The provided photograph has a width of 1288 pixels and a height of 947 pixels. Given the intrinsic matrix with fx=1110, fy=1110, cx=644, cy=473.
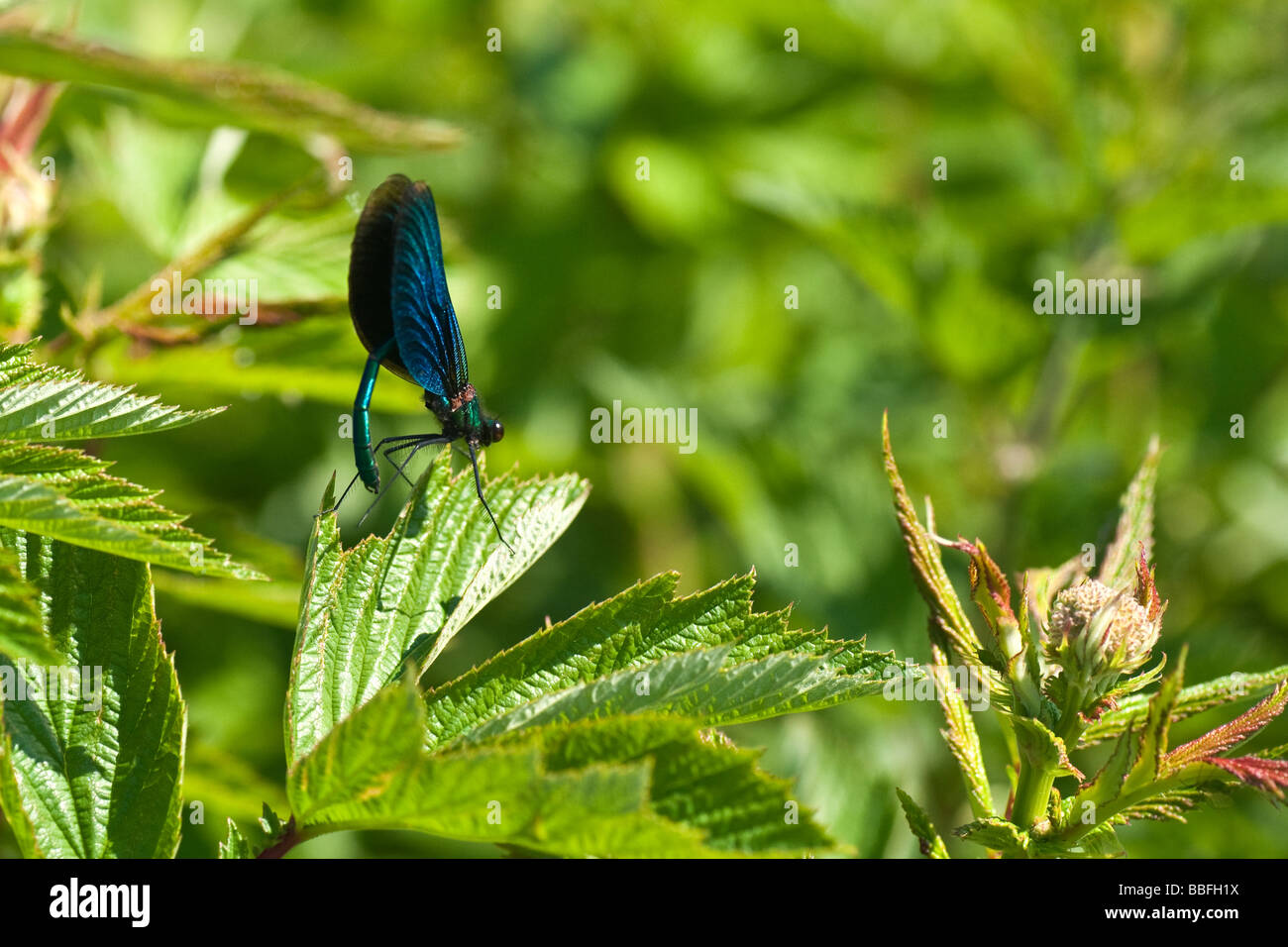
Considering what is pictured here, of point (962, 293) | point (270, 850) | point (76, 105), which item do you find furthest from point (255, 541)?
point (962, 293)

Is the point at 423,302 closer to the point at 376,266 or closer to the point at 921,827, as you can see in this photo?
the point at 376,266

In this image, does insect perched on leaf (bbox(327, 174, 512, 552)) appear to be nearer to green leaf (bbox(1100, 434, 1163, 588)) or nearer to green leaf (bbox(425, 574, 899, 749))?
green leaf (bbox(425, 574, 899, 749))

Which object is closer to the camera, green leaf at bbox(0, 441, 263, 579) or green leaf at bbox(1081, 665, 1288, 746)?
green leaf at bbox(0, 441, 263, 579)

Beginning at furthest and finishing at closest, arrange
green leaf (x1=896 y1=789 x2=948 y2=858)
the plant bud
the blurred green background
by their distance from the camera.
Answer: the blurred green background, green leaf (x1=896 y1=789 x2=948 y2=858), the plant bud

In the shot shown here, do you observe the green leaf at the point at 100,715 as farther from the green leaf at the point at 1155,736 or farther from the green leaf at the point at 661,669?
the green leaf at the point at 1155,736

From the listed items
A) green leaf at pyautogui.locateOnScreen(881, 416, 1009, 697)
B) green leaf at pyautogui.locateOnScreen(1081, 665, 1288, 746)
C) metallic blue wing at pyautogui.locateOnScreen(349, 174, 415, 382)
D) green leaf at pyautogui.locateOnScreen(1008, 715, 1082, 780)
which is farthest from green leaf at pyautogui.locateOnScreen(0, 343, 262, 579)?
green leaf at pyautogui.locateOnScreen(1081, 665, 1288, 746)

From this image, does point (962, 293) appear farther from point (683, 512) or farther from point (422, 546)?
point (422, 546)

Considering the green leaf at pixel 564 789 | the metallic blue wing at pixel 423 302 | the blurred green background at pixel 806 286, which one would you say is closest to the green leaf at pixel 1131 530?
the green leaf at pixel 564 789
